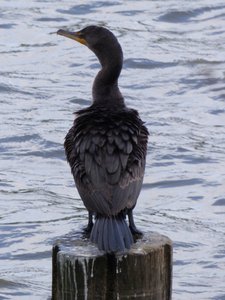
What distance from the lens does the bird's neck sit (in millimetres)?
6117

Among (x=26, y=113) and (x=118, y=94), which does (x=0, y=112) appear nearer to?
(x=26, y=113)

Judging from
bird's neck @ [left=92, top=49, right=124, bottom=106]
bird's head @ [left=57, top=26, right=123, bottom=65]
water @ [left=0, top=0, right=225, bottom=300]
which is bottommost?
water @ [left=0, top=0, right=225, bottom=300]

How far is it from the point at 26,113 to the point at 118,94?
4.85 metres

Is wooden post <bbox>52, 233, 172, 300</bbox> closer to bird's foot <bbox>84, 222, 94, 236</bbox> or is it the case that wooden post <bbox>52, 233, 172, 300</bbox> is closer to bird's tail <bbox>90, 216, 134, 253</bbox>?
bird's tail <bbox>90, 216, 134, 253</bbox>

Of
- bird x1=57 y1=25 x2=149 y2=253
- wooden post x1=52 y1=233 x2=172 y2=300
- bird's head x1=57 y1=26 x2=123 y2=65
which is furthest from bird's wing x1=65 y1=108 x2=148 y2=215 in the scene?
bird's head x1=57 y1=26 x2=123 y2=65

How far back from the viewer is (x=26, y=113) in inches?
429

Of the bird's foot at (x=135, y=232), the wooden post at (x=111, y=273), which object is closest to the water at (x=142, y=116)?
the bird's foot at (x=135, y=232)

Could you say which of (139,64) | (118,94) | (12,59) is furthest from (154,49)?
(118,94)

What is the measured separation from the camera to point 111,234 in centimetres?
502

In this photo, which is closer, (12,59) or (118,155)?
(118,155)

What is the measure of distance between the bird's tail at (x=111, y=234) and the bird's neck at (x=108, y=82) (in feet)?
3.61

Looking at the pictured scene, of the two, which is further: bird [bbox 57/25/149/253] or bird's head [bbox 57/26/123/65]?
bird's head [bbox 57/26/123/65]

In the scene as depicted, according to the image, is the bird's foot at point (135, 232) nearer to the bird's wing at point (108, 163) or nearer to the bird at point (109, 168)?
the bird at point (109, 168)

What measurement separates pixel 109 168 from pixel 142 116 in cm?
547
